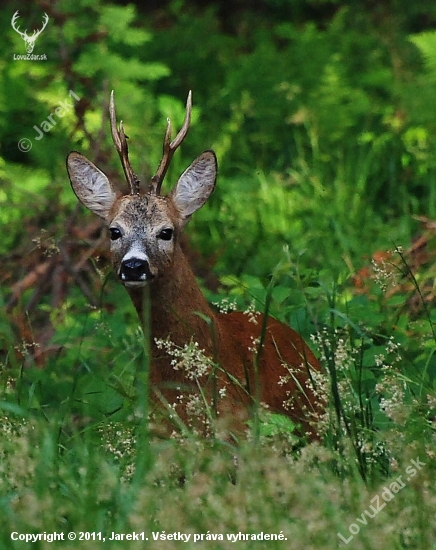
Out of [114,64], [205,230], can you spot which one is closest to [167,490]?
[205,230]

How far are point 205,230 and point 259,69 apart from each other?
1674 mm

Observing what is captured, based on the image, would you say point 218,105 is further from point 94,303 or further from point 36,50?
point 94,303

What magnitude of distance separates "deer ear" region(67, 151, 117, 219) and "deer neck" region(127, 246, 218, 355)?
1.72 ft

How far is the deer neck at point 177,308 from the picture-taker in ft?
14.9

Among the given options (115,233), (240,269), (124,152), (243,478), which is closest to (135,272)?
(115,233)

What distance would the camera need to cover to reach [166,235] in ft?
15.5

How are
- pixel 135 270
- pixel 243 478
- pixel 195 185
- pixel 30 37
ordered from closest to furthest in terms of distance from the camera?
pixel 243 478 → pixel 135 270 → pixel 195 185 → pixel 30 37

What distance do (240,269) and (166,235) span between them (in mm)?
2024

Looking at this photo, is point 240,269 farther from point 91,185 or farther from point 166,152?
point 166,152

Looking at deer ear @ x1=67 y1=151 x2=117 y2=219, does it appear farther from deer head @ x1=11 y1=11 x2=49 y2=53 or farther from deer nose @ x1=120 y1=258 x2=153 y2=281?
deer head @ x1=11 y1=11 x2=49 y2=53

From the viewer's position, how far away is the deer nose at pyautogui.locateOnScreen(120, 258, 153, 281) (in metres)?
4.47

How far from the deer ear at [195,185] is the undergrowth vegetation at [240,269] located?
39 centimetres

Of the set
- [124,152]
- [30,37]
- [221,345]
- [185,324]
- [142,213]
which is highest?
[124,152]

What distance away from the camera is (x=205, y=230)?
7.28 metres
